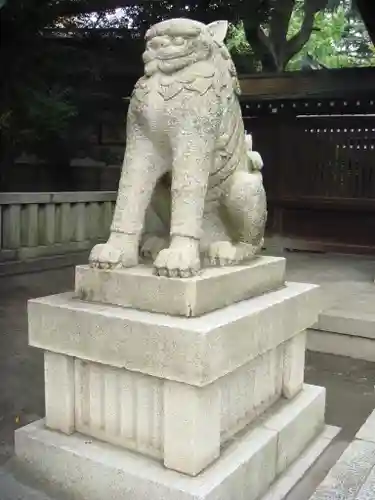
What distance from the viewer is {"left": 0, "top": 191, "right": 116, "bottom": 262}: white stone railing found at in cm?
612

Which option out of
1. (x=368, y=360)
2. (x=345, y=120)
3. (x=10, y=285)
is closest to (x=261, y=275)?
(x=368, y=360)

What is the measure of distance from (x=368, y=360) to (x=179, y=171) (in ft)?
7.84

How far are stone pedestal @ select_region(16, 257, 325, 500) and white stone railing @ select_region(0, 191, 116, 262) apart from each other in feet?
14.1

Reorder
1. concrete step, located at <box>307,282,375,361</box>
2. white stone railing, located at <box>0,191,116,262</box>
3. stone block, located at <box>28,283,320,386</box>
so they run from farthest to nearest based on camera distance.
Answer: white stone railing, located at <box>0,191,116,262</box>
concrete step, located at <box>307,282,375,361</box>
stone block, located at <box>28,283,320,386</box>

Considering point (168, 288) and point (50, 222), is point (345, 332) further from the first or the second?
point (50, 222)

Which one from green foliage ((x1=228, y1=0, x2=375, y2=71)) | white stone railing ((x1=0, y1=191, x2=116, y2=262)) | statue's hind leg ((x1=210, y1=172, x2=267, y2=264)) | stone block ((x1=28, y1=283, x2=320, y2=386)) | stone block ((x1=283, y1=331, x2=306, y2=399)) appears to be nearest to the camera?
stone block ((x1=28, y1=283, x2=320, y2=386))

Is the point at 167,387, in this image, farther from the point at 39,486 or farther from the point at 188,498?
the point at 39,486

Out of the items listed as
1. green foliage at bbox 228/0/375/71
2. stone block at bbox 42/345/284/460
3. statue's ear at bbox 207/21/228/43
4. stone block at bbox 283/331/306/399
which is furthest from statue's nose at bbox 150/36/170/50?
green foliage at bbox 228/0/375/71

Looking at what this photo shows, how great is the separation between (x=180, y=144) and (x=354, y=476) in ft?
4.20

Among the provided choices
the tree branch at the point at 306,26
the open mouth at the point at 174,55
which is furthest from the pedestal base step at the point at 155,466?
the tree branch at the point at 306,26

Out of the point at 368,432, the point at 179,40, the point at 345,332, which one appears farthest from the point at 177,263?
the point at 345,332

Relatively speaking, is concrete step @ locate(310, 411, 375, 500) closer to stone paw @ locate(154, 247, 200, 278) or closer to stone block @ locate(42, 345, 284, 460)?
stone block @ locate(42, 345, 284, 460)

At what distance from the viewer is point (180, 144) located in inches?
76.7

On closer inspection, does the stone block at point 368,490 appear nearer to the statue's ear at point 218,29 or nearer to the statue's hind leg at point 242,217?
the statue's hind leg at point 242,217
